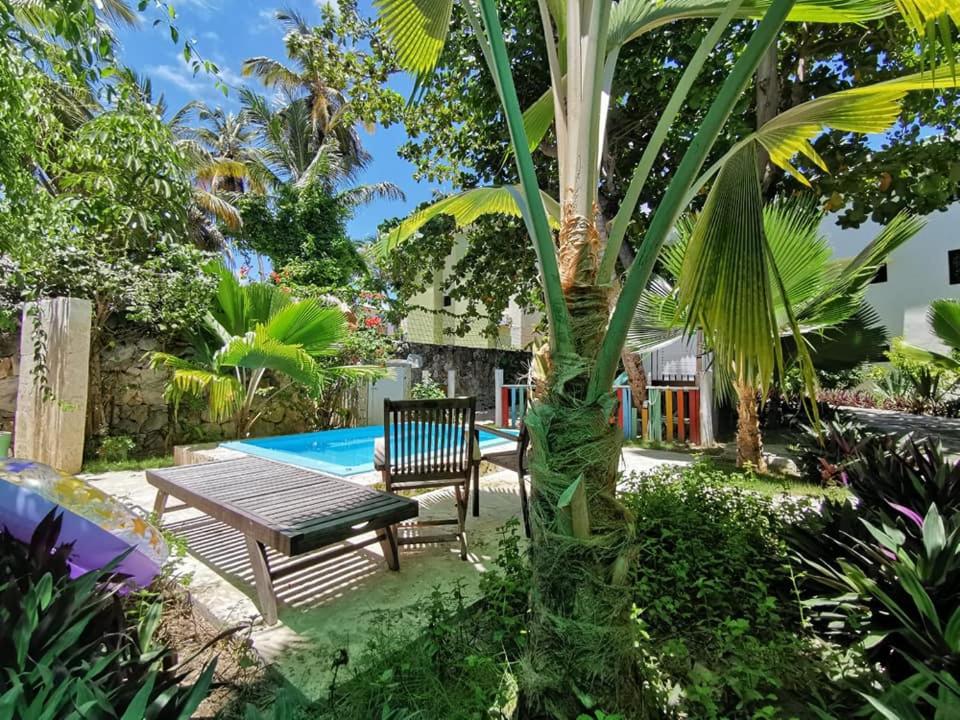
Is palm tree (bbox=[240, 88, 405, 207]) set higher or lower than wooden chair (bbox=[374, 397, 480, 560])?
higher

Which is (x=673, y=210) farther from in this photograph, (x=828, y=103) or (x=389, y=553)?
(x=389, y=553)

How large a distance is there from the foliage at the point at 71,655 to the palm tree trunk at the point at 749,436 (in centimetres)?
557

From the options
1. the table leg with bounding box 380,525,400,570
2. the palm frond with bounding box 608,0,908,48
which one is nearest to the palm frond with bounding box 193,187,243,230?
the table leg with bounding box 380,525,400,570

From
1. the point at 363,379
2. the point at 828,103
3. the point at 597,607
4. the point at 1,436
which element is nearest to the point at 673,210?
the point at 597,607

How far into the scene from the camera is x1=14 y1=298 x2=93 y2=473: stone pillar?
5.39 m

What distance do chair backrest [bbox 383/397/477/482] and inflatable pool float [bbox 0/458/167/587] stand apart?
5.20ft

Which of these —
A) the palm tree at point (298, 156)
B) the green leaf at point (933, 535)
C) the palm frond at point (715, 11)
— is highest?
A: the palm tree at point (298, 156)

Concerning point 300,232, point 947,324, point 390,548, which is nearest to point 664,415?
point 947,324

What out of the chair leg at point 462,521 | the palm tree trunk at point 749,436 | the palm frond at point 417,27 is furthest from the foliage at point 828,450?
the palm frond at point 417,27

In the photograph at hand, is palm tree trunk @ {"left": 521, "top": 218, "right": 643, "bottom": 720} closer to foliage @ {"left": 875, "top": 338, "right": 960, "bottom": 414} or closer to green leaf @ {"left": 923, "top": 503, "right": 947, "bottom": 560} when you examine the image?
green leaf @ {"left": 923, "top": 503, "right": 947, "bottom": 560}

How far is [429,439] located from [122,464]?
4931 mm

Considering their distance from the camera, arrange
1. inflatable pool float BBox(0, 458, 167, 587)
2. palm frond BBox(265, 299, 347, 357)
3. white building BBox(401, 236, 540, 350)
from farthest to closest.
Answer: white building BBox(401, 236, 540, 350)
palm frond BBox(265, 299, 347, 357)
inflatable pool float BBox(0, 458, 167, 587)

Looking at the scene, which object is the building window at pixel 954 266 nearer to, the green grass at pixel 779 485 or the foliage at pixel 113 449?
the green grass at pixel 779 485

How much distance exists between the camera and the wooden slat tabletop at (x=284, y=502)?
2373mm
